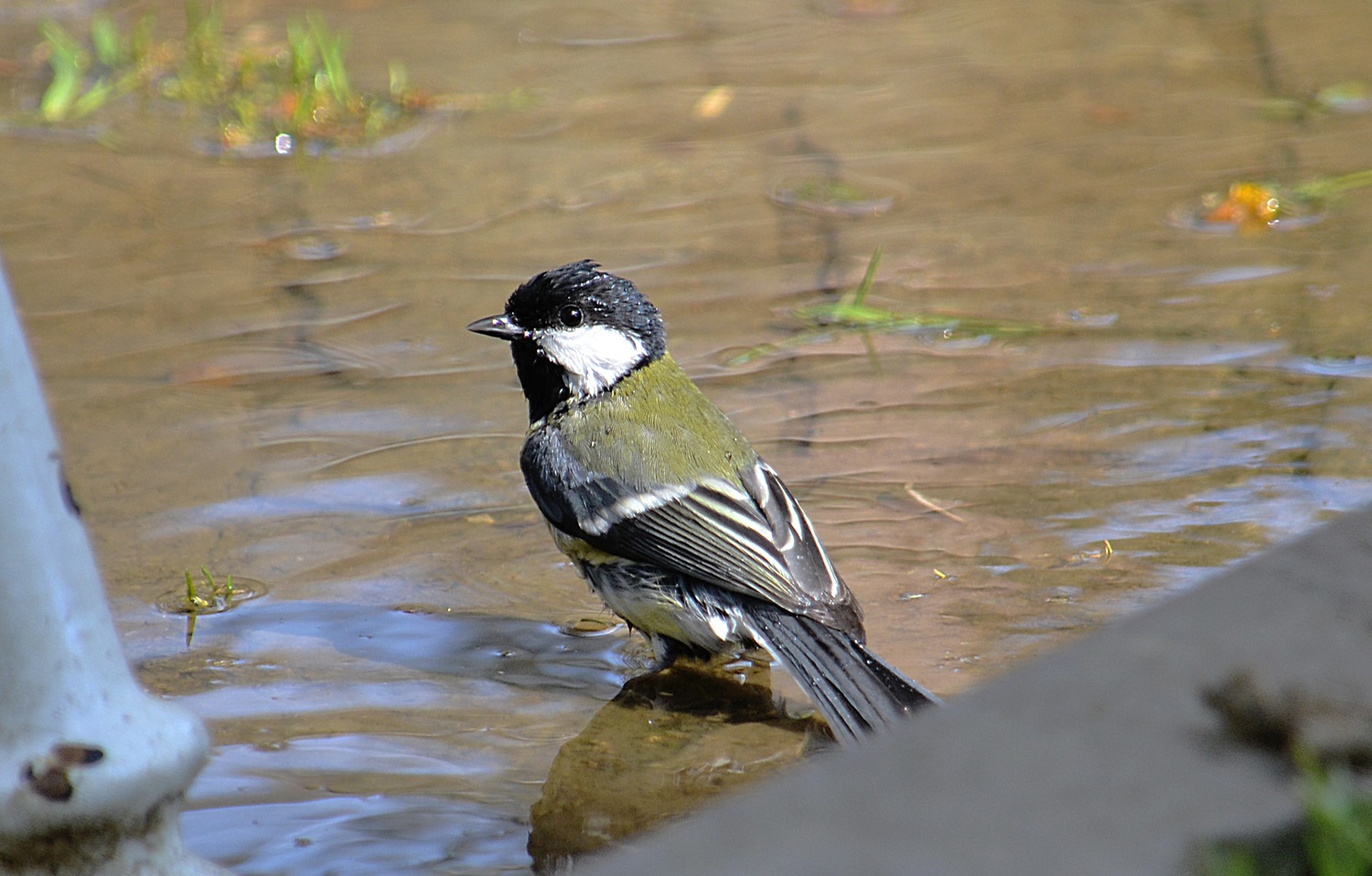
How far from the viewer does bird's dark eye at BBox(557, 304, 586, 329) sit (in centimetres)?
379

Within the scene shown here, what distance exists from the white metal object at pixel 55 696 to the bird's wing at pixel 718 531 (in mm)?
1518

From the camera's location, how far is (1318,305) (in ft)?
15.3

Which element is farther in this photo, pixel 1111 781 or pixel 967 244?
pixel 967 244

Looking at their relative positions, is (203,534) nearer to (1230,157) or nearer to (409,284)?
(409,284)

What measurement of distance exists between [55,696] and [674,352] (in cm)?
311

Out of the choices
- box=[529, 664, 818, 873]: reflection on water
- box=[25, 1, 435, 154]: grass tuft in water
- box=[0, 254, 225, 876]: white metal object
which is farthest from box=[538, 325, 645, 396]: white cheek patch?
box=[25, 1, 435, 154]: grass tuft in water

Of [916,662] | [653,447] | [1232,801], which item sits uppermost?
[1232,801]

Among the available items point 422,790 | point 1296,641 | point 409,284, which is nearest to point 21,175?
point 409,284

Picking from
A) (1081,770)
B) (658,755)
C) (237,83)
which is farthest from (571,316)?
(237,83)

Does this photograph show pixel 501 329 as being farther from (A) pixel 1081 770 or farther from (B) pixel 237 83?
(B) pixel 237 83

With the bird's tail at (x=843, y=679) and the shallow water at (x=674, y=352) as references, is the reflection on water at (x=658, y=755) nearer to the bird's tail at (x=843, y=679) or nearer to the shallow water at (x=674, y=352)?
the shallow water at (x=674, y=352)

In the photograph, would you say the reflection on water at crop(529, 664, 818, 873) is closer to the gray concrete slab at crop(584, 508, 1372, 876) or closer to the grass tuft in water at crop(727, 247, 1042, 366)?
the gray concrete slab at crop(584, 508, 1372, 876)

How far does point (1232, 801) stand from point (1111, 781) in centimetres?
11

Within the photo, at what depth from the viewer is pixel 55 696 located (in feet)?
5.94
